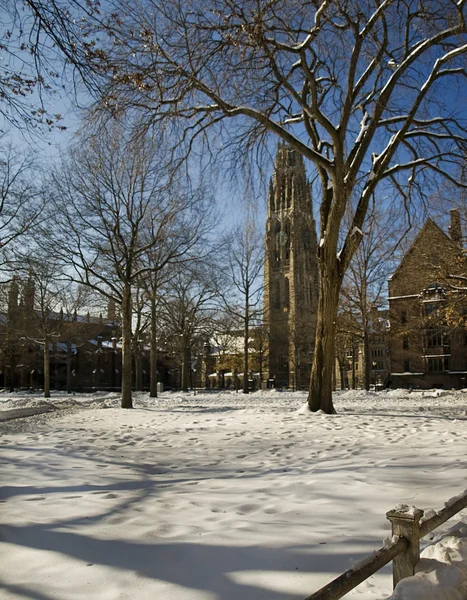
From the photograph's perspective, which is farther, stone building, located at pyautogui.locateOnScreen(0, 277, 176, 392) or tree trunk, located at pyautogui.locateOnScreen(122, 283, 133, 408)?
stone building, located at pyautogui.locateOnScreen(0, 277, 176, 392)

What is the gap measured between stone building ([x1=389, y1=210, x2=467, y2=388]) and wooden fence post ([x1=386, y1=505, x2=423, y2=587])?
20.0 metres

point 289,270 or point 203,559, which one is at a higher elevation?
point 289,270

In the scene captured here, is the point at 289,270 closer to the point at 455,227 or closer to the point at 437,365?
the point at 437,365

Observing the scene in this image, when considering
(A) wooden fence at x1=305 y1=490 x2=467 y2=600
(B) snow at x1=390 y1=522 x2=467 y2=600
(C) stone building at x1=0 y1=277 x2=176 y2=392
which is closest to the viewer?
(A) wooden fence at x1=305 y1=490 x2=467 y2=600

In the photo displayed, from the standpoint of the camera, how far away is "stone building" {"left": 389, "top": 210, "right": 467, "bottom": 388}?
22.5 metres

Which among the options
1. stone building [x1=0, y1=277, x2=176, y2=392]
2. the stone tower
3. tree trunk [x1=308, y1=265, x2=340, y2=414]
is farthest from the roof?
stone building [x1=0, y1=277, x2=176, y2=392]

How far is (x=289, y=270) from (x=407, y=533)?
73596 millimetres

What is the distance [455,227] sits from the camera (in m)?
23.2

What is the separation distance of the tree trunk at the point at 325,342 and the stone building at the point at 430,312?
927 centimetres

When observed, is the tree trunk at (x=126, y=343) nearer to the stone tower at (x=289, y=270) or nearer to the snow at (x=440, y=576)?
the stone tower at (x=289, y=270)

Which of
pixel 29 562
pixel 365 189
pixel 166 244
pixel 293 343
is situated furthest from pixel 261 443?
pixel 293 343

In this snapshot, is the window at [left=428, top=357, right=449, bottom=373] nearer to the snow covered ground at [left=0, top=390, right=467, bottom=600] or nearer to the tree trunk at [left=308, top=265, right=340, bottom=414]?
the tree trunk at [left=308, top=265, right=340, bottom=414]

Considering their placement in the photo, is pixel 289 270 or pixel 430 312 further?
pixel 289 270

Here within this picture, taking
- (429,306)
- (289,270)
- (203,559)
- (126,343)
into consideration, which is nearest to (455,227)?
(126,343)
